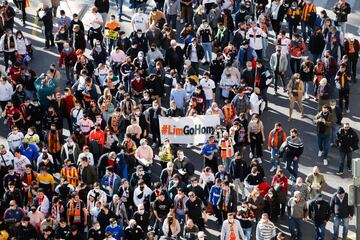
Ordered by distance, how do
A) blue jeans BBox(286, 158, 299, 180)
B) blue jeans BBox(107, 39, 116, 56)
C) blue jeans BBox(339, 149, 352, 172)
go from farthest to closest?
1. blue jeans BBox(107, 39, 116, 56)
2. blue jeans BBox(339, 149, 352, 172)
3. blue jeans BBox(286, 158, 299, 180)

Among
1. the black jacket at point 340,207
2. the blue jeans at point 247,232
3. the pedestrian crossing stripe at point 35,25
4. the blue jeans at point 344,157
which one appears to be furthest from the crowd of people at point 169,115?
the pedestrian crossing stripe at point 35,25

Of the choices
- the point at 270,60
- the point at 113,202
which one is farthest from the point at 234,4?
the point at 113,202

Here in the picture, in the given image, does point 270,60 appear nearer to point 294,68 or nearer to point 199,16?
point 294,68

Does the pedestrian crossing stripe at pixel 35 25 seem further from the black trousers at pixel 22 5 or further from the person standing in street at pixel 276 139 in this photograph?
the person standing in street at pixel 276 139

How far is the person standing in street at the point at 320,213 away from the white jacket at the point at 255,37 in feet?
30.2

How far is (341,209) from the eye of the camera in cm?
3008

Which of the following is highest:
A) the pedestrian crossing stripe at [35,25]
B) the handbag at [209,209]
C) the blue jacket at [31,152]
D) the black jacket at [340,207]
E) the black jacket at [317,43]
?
the black jacket at [317,43]

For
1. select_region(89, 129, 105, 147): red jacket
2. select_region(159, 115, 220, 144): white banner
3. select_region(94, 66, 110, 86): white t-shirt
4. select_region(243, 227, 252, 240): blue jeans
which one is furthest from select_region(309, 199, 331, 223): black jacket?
select_region(94, 66, 110, 86): white t-shirt

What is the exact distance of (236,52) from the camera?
123ft

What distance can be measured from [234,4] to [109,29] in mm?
4689

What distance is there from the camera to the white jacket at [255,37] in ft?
126

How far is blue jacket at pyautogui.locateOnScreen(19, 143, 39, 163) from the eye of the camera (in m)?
32.7

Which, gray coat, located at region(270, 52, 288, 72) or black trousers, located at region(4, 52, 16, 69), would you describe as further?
black trousers, located at region(4, 52, 16, 69)

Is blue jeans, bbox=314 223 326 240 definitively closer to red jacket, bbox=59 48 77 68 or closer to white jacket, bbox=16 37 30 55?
red jacket, bbox=59 48 77 68
